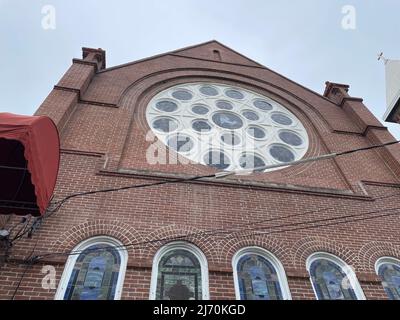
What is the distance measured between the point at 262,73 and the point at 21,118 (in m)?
10.8

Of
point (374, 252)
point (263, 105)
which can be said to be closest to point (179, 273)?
point (374, 252)

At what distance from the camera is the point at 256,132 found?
33.8 feet

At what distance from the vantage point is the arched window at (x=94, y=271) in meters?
5.09

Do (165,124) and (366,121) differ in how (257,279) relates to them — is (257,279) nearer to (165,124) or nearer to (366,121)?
(165,124)

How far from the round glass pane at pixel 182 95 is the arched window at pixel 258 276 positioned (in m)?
6.48

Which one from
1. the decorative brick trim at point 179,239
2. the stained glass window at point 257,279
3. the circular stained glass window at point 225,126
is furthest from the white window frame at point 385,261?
the circular stained glass window at point 225,126

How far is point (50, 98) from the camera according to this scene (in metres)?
8.80

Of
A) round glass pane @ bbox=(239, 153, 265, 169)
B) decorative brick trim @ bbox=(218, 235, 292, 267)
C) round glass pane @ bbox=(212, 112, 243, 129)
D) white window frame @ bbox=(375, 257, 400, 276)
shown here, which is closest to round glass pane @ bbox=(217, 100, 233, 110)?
round glass pane @ bbox=(212, 112, 243, 129)

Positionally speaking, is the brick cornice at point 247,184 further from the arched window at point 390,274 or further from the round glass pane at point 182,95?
the round glass pane at point 182,95

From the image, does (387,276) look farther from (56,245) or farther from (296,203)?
(56,245)

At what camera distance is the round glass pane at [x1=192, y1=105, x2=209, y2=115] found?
10676 millimetres

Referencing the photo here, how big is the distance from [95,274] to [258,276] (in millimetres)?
2661

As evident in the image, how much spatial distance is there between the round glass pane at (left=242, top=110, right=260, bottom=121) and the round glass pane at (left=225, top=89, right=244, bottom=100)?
105cm
